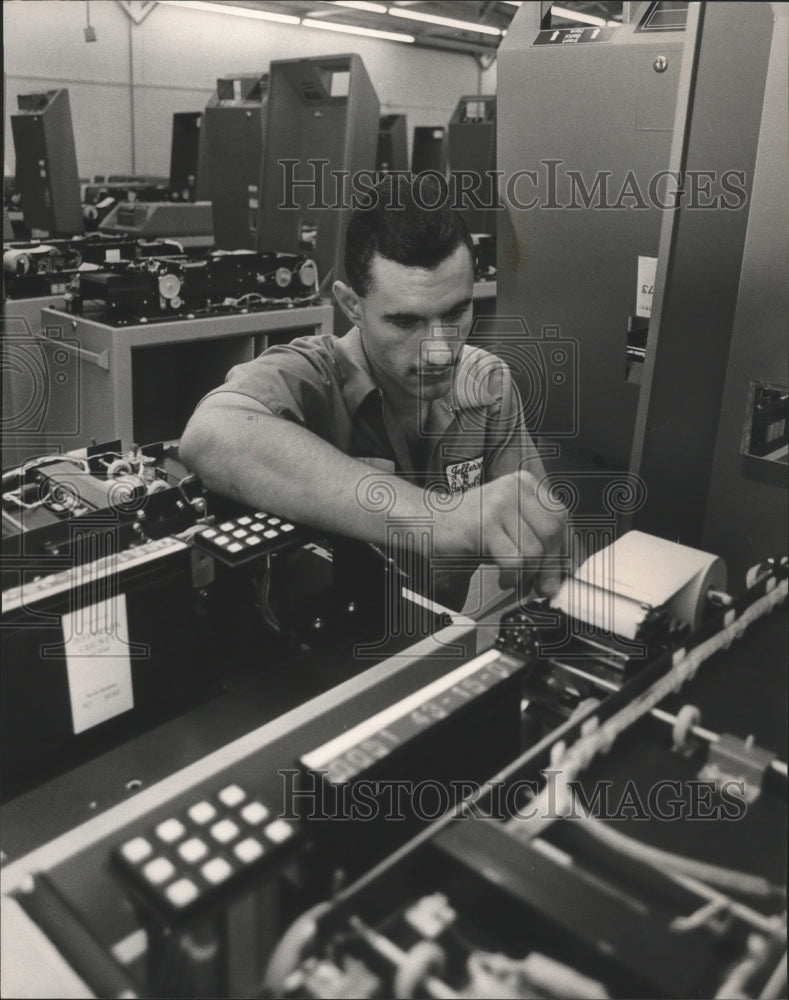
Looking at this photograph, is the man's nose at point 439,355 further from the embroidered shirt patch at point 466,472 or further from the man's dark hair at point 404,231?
the embroidered shirt patch at point 466,472

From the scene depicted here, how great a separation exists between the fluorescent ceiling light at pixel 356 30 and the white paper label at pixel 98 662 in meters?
8.73

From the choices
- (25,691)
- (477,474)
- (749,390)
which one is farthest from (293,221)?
(25,691)

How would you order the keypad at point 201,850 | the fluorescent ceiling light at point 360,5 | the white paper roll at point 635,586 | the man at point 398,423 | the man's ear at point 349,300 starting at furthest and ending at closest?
1. the fluorescent ceiling light at point 360,5
2. the man's ear at point 349,300
3. the man at point 398,423
4. the white paper roll at point 635,586
5. the keypad at point 201,850

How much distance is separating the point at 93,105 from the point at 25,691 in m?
8.35

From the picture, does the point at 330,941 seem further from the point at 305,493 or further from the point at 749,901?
the point at 305,493

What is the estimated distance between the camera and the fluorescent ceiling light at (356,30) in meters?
8.56

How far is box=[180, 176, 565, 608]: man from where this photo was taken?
2.63 feet

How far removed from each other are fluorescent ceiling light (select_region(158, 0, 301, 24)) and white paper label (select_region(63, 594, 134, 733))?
7.83 m

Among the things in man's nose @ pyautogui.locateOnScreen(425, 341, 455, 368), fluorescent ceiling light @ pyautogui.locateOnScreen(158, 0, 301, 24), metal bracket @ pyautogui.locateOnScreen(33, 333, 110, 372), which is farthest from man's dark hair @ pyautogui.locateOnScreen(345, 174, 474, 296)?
fluorescent ceiling light @ pyautogui.locateOnScreen(158, 0, 301, 24)

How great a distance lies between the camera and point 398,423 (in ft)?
4.74

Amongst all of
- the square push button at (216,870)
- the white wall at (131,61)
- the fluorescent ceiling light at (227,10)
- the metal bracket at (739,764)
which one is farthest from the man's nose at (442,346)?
the fluorescent ceiling light at (227,10)

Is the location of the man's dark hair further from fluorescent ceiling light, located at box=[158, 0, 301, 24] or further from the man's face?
fluorescent ceiling light, located at box=[158, 0, 301, 24]

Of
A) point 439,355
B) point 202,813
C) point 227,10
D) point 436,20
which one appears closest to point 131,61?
point 227,10

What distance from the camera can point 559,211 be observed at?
5.78 ft
